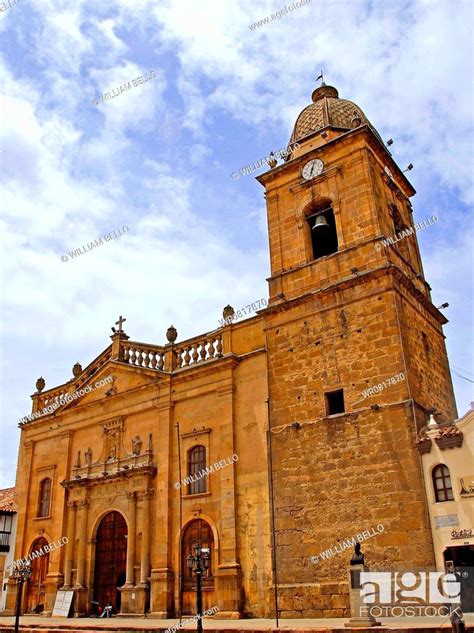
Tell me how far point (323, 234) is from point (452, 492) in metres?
10.0

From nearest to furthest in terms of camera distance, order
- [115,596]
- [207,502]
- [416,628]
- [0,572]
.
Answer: [416,628] → [207,502] → [115,596] → [0,572]

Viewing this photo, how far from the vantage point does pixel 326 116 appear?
2333 centimetres

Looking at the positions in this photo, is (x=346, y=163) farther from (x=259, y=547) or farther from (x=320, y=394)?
(x=259, y=547)

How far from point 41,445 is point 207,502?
411 inches

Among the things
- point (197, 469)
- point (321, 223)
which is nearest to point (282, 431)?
point (197, 469)

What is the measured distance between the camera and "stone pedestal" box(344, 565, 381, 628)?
13.0 meters

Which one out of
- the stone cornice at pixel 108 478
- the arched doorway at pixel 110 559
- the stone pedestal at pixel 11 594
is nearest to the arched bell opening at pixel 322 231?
the stone cornice at pixel 108 478

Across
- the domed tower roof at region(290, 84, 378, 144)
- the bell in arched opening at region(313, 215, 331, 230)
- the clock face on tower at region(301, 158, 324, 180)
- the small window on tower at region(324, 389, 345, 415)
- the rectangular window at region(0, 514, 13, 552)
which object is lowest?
the rectangular window at region(0, 514, 13, 552)

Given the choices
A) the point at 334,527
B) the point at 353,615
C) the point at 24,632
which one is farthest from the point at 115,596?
the point at 353,615

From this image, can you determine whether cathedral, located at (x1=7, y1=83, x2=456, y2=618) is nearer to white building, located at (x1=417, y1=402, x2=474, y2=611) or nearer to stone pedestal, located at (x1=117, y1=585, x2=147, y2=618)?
stone pedestal, located at (x1=117, y1=585, x2=147, y2=618)

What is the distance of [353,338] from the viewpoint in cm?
1839

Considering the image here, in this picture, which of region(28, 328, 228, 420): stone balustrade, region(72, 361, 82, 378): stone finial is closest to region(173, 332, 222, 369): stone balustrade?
region(28, 328, 228, 420): stone balustrade

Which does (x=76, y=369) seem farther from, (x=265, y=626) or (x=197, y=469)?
(x=265, y=626)

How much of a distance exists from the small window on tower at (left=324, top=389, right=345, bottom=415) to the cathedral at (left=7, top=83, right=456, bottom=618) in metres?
0.07
